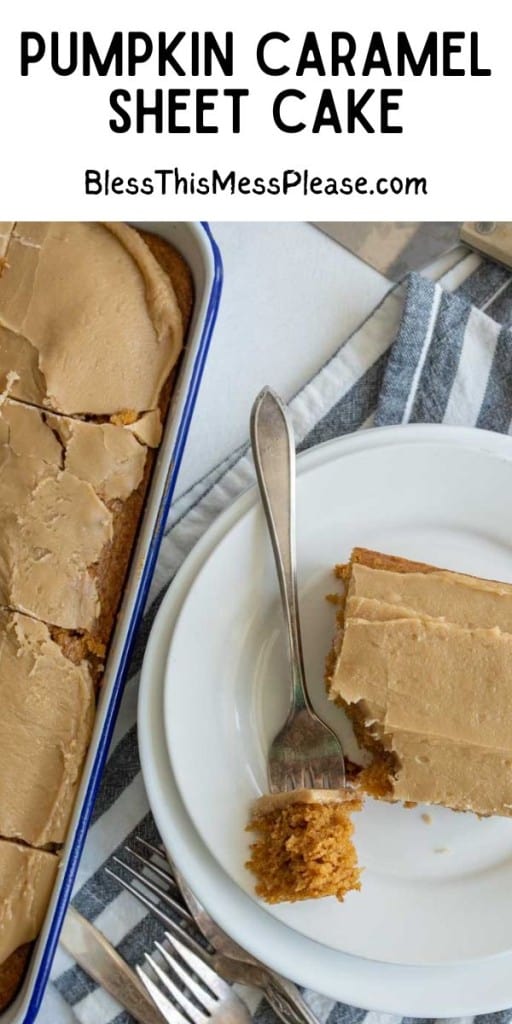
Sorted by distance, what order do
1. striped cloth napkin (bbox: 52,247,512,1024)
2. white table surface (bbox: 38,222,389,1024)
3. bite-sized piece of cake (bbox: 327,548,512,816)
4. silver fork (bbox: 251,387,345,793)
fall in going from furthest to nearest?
white table surface (bbox: 38,222,389,1024) < striped cloth napkin (bbox: 52,247,512,1024) < silver fork (bbox: 251,387,345,793) < bite-sized piece of cake (bbox: 327,548,512,816)

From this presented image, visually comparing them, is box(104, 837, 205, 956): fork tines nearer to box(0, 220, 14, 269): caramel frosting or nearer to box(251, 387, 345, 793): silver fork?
box(251, 387, 345, 793): silver fork

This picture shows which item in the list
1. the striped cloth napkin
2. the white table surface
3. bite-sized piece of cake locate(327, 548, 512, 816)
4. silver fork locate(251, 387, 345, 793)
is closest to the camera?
bite-sized piece of cake locate(327, 548, 512, 816)

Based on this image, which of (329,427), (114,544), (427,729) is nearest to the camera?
(427,729)

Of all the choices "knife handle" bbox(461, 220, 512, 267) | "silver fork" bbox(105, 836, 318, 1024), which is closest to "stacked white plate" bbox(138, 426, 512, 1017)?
"silver fork" bbox(105, 836, 318, 1024)

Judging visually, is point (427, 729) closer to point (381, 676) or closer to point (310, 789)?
point (381, 676)

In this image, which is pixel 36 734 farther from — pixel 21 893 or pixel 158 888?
pixel 158 888

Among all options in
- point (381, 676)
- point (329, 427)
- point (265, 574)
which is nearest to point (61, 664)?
point (265, 574)
